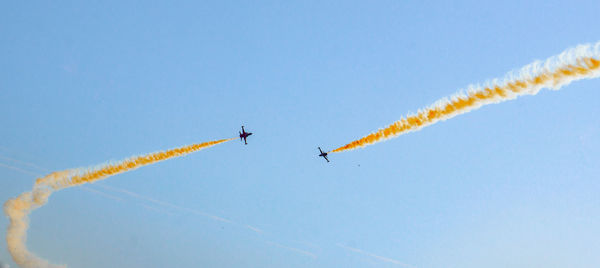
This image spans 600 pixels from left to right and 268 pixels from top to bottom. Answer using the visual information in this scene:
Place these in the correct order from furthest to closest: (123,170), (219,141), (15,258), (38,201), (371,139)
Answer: (15,258), (38,201), (123,170), (219,141), (371,139)

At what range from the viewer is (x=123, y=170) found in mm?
84938

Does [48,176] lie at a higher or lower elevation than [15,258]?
higher

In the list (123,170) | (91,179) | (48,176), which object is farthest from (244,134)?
(48,176)

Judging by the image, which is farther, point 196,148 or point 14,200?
point 14,200

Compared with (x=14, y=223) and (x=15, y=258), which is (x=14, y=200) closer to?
(x=14, y=223)

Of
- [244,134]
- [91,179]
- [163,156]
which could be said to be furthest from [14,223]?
[244,134]

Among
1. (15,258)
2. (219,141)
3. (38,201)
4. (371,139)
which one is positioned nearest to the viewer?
(371,139)

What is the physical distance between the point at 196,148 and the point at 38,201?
3609 cm

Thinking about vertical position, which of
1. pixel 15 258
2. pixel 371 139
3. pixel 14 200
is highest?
pixel 14 200

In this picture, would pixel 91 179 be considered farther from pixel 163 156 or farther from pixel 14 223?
pixel 14 223

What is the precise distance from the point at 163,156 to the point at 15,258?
151ft

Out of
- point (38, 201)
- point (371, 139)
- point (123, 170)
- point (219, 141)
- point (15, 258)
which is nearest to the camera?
point (371, 139)

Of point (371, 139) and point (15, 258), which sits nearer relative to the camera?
point (371, 139)

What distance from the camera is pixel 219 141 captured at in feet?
262
